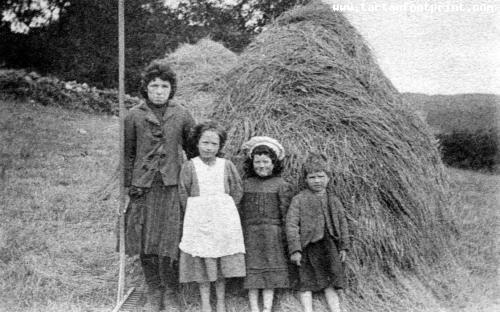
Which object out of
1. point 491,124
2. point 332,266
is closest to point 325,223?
point 332,266

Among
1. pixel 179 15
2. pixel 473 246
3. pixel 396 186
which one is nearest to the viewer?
pixel 396 186

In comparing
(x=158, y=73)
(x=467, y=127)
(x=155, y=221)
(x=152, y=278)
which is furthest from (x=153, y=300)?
(x=467, y=127)

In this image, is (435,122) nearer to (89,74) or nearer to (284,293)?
(284,293)

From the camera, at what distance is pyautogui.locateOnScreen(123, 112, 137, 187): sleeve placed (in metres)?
3.98

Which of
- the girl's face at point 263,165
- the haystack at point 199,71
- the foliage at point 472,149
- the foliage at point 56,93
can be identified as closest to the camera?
the girl's face at point 263,165

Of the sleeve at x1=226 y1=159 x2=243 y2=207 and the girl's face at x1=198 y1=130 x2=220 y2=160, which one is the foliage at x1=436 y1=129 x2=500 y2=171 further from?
the girl's face at x1=198 y1=130 x2=220 y2=160

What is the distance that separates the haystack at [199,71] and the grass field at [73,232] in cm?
173

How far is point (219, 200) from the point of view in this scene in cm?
381

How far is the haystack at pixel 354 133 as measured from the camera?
4145 mm

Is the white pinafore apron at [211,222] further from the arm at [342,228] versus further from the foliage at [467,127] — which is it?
the foliage at [467,127]

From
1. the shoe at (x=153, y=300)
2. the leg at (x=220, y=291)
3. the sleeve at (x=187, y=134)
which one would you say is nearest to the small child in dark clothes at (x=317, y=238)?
the leg at (x=220, y=291)

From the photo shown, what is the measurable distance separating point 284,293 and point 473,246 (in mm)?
2690

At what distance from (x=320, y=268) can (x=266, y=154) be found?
0.96 meters

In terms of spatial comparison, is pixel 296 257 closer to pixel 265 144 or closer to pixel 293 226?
pixel 293 226
